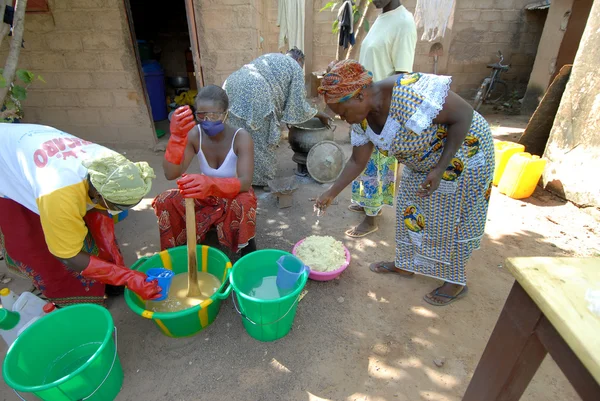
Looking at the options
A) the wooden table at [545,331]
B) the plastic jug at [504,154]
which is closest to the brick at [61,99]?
the wooden table at [545,331]

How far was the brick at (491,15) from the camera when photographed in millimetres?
7733

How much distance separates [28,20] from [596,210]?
6782mm

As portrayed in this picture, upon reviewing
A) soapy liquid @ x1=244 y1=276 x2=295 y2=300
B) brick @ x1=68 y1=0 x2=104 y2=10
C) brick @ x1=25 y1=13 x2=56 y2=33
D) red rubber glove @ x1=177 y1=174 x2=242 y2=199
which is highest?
brick @ x1=68 y1=0 x2=104 y2=10

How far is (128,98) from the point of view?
4.45 m

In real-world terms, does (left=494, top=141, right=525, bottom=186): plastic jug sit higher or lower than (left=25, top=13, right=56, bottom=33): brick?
lower

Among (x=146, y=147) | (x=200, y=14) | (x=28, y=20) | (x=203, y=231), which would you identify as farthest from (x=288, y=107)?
(x=28, y=20)

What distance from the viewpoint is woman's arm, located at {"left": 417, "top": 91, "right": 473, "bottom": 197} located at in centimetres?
162

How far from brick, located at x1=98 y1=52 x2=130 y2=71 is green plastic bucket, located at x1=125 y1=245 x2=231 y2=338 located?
334 cm

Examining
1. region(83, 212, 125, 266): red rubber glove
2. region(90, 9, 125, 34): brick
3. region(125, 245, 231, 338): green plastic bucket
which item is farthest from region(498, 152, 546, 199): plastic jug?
region(90, 9, 125, 34): brick

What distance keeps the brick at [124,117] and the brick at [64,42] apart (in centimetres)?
83

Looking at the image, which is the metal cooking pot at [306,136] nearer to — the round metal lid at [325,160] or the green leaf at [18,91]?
the round metal lid at [325,160]

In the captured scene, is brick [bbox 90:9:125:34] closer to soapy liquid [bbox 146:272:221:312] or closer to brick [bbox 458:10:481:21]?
soapy liquid [bbox 146:272:221:312]

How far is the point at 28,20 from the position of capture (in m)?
4.00

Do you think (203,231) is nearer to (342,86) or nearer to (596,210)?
(342,86)
